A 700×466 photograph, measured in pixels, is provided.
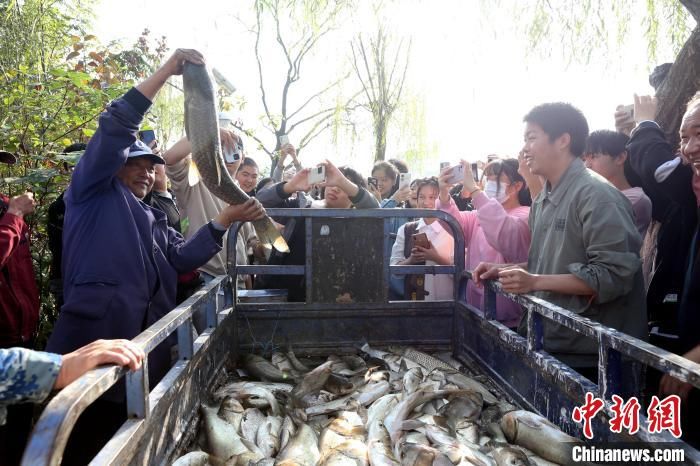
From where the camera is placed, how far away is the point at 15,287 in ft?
9.91

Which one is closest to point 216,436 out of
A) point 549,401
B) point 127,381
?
point 127,381

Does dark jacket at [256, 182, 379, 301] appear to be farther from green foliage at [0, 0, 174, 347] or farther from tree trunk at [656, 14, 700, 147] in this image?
tree trunk at [656, 14, 700, 147]

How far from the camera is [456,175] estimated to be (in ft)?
13.0

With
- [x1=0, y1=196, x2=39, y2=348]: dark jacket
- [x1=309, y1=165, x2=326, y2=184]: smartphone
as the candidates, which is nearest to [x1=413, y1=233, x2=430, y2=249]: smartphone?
[x1=309, y1=165, x2=326, y2=184]: smartphone

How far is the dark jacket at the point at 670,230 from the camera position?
2.58m

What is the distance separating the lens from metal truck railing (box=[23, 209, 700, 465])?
1.47 m

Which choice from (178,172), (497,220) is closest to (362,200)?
(497,220)

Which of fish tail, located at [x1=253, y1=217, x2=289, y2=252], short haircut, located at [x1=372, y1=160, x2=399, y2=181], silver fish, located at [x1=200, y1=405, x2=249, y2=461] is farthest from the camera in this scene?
short haircut, located at [x1=372, y1=160, x2=399, y2=181]

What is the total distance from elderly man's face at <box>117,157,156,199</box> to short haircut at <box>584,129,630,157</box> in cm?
265

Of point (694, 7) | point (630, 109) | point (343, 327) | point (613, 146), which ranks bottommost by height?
point (343, 327)

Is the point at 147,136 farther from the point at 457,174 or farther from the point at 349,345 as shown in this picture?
the point at 457,174

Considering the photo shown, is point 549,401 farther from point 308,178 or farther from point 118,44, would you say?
point 118,44

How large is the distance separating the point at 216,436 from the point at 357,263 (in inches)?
67.2

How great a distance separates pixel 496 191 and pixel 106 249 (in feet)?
9.13
